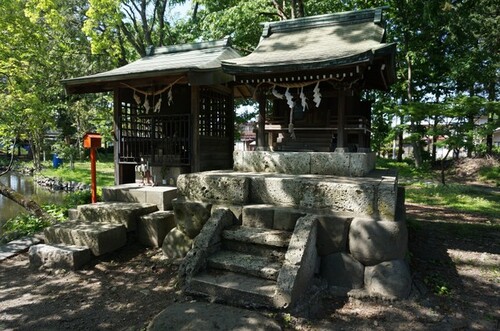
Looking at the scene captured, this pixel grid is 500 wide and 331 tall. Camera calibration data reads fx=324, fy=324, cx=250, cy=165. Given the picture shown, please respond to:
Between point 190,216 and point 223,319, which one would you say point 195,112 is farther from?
point 223,319

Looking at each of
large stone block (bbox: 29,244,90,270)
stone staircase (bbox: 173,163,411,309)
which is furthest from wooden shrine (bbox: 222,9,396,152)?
large stone block (bbox: 29,244,90,270)

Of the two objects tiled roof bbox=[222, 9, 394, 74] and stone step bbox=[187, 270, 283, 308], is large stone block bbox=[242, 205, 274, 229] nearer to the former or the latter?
stone step bbox=[187, 270, 283, 308]

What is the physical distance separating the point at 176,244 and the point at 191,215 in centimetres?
61

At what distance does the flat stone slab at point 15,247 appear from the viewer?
6.18 meters

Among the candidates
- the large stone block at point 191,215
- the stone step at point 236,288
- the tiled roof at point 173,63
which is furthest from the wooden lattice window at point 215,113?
the stone step at point 236,288

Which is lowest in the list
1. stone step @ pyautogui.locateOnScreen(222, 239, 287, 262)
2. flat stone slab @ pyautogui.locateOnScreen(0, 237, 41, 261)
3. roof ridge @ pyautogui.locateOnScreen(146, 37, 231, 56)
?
flat stone slab @ pyautogui.locateOnScreen(0, 237, 41, 261)

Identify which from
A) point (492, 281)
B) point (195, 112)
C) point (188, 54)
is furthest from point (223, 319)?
point (188, 54)

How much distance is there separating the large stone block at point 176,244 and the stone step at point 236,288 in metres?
1.25

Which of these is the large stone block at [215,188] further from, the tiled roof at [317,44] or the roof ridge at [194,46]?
the roof ridge at [194,46]

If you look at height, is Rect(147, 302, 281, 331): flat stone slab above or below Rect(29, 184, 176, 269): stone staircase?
below

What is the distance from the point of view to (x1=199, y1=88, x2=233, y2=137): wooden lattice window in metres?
9.26

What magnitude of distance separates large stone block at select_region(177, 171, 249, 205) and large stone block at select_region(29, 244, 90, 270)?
194cm

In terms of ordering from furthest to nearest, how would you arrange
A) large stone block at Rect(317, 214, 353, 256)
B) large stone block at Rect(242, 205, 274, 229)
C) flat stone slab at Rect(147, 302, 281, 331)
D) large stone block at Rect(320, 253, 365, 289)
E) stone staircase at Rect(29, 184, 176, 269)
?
stone staircase at Rect(29, 184, 176, 269) → large stone block at Rect(242, 205, 274, 229) → large stone block at Rect(317, 214, 353, 256) → large stone block at Rect(320, 253, 365, 289) → flat stone slab at Rect(147, 302, 281, 331)

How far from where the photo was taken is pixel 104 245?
572 cm
